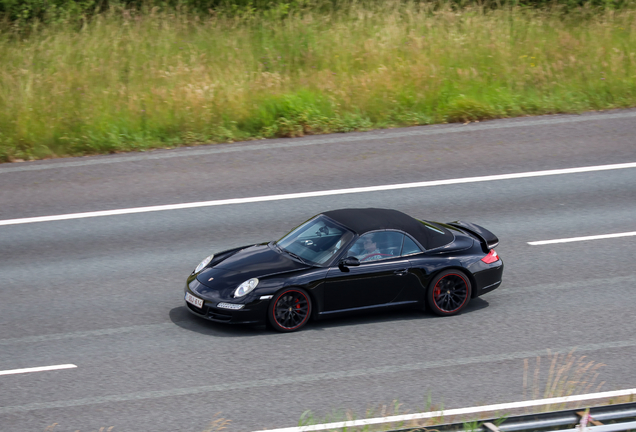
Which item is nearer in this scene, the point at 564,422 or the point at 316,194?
the point at 564,422

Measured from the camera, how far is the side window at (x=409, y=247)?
9758 millimetres

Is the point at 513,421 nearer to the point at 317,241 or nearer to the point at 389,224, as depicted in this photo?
the point at 389,224

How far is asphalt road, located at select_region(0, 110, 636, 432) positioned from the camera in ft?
25.8

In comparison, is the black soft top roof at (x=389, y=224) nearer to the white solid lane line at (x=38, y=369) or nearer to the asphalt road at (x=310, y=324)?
the asphalt road at (x=310, y=324)

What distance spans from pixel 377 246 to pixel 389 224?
37 centimetres

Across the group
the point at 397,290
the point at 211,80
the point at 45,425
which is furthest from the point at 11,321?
the point at 211,80

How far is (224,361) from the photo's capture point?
8500mm

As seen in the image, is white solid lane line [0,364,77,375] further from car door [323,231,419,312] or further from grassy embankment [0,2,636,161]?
grassy embankment [0,2,636,161]

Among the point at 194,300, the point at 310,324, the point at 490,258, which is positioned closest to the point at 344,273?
the point at 310,324

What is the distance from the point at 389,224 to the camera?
9852 mm

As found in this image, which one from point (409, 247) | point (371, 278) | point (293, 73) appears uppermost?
point (293, 73)

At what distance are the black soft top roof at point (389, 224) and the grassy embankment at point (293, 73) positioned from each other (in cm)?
Answer: 707

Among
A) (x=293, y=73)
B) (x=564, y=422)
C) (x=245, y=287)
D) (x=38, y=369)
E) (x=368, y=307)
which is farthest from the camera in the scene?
(x=293, y=73)

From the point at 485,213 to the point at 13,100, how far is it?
416 inches
